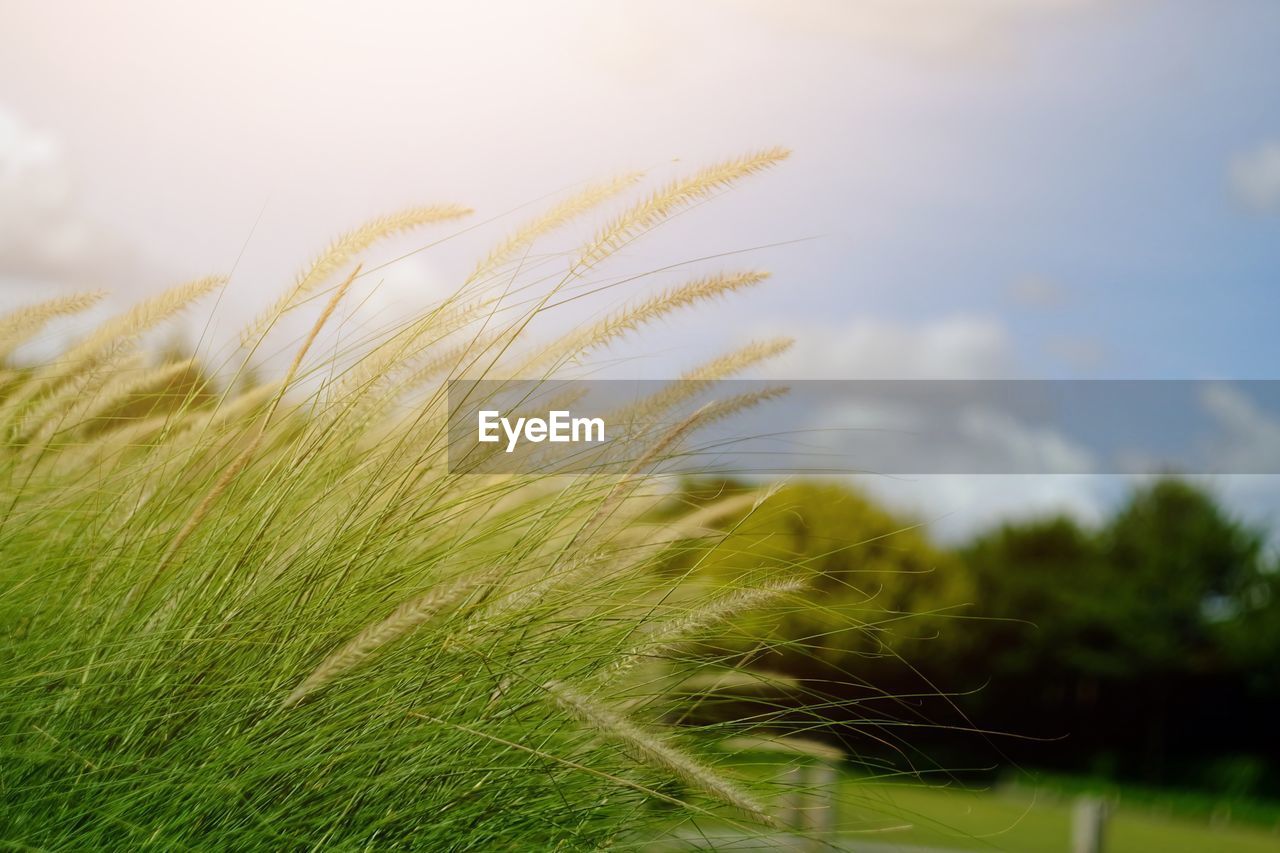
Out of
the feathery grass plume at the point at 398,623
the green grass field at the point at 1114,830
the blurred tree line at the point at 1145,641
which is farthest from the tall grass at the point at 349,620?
the blurred tree line at the point at 1145,641

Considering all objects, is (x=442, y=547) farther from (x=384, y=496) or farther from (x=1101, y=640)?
(x=1101, y=640)

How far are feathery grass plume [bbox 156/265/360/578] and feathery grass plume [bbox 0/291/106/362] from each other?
68 cm

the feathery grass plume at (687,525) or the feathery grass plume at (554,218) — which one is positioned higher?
the feathery grass plume at (554,218)

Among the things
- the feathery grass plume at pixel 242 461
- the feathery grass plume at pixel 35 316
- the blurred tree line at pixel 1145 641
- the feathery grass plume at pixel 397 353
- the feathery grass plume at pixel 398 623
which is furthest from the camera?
the blurred tree line at pixel 1145 641

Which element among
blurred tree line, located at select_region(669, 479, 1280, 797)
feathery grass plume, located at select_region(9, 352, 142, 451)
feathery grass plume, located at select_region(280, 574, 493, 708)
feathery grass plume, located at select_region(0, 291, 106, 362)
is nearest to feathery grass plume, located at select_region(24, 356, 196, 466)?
feathery grass plume, located at select_region(9, 352, 142, 451)

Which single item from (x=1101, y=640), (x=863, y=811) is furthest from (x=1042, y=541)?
(x=863, y=811)

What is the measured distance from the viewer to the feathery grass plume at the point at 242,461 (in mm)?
1563

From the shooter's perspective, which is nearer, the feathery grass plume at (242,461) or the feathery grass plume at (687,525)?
the feathery grass plume at (242,461)

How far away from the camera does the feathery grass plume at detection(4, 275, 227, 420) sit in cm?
209

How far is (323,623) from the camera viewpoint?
→ 1544 millimetres

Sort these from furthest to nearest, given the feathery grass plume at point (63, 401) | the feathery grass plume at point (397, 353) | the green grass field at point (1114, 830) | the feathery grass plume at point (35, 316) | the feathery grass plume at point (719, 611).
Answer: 1. the green grass field at point (1114, 830)
2. the feathery grass plume at point (63, 401)
3. the feathery grass plume at point (35, 316)
4. the feathery grass plume at point (397, 353)
5. the feathery grass plume at point (719, 611)

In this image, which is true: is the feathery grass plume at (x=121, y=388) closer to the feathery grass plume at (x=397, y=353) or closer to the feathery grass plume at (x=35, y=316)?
the feathery grass plume at (x=35, y=316)

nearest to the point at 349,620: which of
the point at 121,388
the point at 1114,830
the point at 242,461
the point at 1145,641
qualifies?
the point at 242,461

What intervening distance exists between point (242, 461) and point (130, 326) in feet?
2.26
